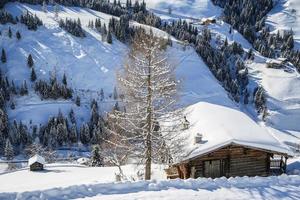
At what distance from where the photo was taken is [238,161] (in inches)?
1152

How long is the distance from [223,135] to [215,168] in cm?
279

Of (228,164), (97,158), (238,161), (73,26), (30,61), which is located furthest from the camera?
(73,26)

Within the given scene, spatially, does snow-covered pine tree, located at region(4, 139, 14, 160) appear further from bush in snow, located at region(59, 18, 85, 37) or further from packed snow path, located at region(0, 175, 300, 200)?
packed snow path, located at region(0, 175, 300, 200)

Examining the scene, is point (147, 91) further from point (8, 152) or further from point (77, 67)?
point (77, 67)

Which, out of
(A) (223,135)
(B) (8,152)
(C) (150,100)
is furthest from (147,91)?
(B) (8,152)

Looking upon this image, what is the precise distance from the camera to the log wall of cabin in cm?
2841

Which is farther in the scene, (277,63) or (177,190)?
(277,63)

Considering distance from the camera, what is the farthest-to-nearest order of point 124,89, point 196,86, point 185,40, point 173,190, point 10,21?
1. point 185,40
2. point 10,21
3. point 196,86
4. point 124,89
5. point 173,190

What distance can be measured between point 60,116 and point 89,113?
8711 millimetres

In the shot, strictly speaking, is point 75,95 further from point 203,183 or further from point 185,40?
point 203,183

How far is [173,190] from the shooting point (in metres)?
15.6

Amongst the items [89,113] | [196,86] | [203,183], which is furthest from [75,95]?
[203,183]

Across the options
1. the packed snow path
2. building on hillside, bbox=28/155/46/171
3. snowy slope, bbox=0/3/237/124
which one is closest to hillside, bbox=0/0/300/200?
the packed snow path

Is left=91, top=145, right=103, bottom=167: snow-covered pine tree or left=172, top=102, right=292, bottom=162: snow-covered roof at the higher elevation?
left=172, top=102, right=292, bottom=162: snow-covered roof
